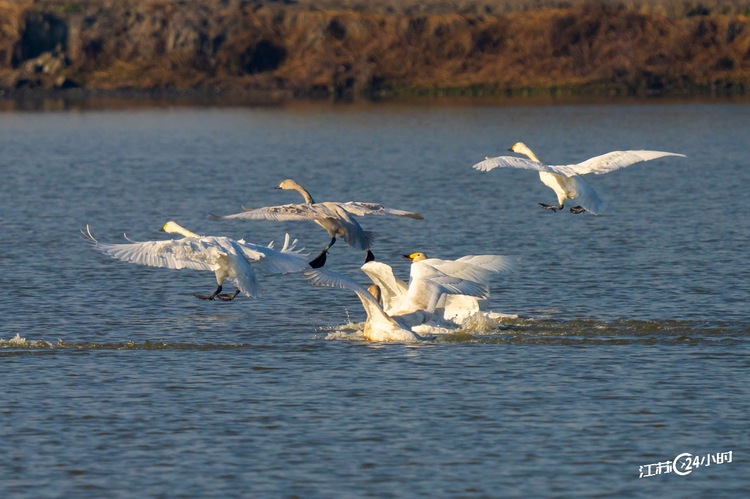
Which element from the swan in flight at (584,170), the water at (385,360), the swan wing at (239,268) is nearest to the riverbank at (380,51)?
the water at (385,360)

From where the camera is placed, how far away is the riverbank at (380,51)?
5988cm

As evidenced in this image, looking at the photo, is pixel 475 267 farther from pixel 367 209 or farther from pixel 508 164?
pixel 367 209

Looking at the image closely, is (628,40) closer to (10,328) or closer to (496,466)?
(10,328)

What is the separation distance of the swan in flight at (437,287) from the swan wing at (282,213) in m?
0.84

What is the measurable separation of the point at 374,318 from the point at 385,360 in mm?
955

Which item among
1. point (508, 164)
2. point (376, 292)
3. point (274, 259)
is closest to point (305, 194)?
point (376, 292)

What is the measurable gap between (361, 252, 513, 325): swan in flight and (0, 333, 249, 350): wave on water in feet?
5.78

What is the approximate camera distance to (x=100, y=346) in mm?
15891

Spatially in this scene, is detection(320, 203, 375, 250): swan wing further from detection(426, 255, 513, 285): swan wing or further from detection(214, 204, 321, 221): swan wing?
detection(426, 255, 513, 285): swan wing

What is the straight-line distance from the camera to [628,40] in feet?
195

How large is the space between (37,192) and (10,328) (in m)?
15.7

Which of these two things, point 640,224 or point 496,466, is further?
point 640,224

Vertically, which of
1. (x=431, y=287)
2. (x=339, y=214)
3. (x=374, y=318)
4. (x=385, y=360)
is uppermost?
(x=339, y=214)

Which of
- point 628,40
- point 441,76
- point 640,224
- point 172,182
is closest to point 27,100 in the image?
point 441,76
